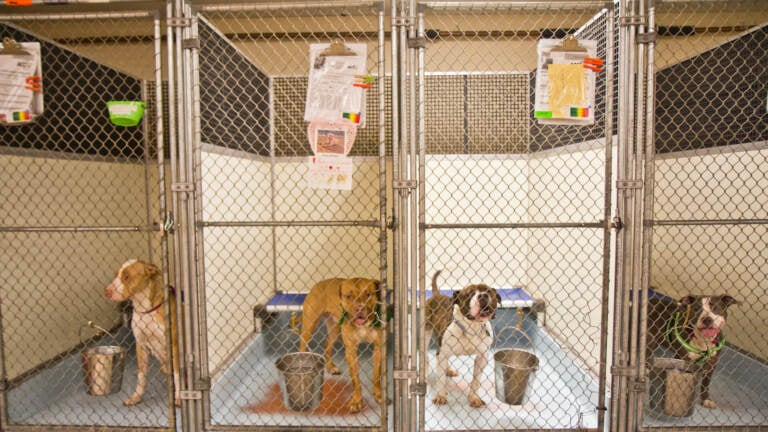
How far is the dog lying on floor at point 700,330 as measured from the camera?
2.27 metres

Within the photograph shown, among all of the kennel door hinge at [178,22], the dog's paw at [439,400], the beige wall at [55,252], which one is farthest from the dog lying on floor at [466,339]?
the beige wall at [55,252]

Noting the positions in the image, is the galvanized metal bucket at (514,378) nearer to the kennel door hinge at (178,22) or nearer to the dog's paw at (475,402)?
the dog's paw at (475,402)

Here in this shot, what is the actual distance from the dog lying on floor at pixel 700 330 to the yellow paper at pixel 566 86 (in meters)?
1.24

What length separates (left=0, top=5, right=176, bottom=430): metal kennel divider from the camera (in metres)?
2.21

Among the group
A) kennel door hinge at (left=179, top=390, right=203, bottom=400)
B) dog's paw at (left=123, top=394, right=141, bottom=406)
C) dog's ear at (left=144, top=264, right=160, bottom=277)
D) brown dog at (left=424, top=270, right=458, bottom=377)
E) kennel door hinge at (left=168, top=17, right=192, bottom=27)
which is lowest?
dog's paw at (left=123, top=394, right=141, bottom=406)

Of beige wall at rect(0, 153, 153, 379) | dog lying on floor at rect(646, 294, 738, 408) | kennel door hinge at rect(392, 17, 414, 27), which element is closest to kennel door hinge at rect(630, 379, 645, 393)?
dog lying on floor at rect(646, 294, 738, 408)

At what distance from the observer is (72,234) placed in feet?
9.20

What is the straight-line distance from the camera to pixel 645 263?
198cm

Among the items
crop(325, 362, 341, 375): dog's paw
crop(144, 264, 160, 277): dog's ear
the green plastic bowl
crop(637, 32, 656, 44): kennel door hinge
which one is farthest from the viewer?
crop(325, 362, 341, 375): dog's paw

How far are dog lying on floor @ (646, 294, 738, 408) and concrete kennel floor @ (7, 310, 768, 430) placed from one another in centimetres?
25

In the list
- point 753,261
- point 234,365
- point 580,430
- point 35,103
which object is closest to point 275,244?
point 234,365

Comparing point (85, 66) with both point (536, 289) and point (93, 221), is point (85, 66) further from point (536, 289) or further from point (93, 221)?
point (536, 289)

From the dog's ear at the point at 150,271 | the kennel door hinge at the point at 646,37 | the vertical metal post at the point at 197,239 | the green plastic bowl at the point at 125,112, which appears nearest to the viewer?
the kennel door hinge at the point at 646,37

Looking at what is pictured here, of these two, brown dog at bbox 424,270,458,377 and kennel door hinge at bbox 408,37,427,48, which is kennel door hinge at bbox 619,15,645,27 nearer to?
kennel door hinge at bbox 408,37,427,48
